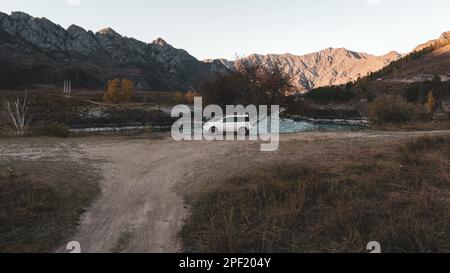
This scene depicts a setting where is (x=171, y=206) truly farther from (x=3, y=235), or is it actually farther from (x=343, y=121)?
(x=343, y=121)

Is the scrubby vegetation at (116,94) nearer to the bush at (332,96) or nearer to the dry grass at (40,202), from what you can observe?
the bush at (332,96)

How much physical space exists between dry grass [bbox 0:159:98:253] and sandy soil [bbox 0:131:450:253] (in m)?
0.43

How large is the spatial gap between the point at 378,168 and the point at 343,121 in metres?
51.6

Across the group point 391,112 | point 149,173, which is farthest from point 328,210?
point 391,112

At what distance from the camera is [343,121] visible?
203ft

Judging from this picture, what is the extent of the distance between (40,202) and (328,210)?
7.13 meters

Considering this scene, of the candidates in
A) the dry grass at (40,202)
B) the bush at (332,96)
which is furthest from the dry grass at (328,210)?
the bush at (332,96)

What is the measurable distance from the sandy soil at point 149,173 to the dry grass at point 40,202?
1.43ft

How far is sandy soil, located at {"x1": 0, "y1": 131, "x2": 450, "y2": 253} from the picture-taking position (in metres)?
8.14

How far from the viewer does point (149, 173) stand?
1341 cm

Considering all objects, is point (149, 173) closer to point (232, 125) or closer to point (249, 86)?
point (232, 125)

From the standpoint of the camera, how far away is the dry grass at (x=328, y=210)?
7508 mm

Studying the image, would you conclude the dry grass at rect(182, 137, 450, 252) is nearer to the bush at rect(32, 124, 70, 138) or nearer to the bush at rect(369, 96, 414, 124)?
the bush at rect(32, 124, 70, 138)
